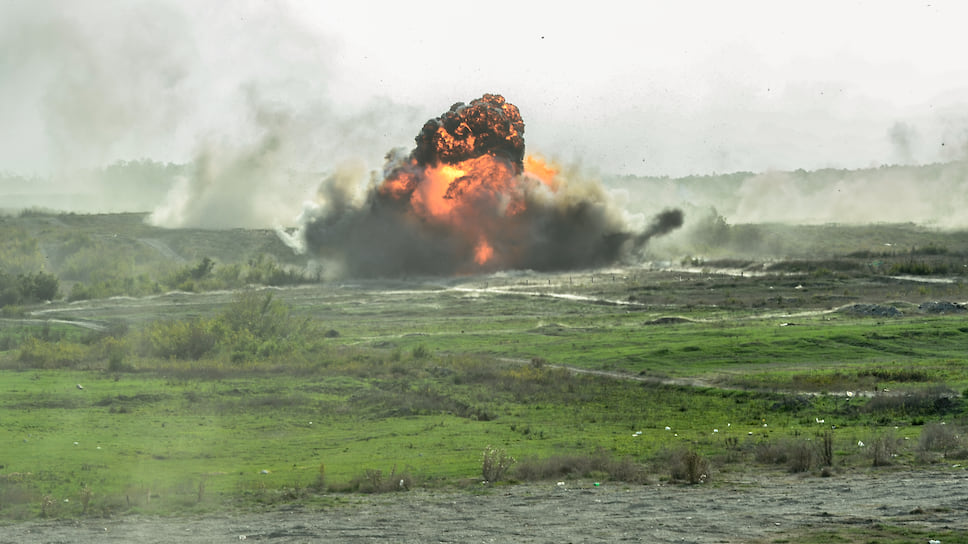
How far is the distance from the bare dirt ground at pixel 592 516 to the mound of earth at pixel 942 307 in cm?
5999

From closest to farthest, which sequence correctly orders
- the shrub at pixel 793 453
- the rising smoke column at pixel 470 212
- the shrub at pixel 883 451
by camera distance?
the shrub at pixel 883 451
the shrub at pixel 793 453
the rising smoke column at pixel 470 212

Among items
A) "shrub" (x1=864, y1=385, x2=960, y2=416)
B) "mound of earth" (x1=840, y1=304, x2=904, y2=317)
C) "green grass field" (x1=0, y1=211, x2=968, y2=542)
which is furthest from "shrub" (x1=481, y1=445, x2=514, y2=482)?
"mound of earth" (x1=840, y1=304, x2=904, y2=317)

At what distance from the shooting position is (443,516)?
89.9 ft

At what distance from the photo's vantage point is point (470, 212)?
132375 mm

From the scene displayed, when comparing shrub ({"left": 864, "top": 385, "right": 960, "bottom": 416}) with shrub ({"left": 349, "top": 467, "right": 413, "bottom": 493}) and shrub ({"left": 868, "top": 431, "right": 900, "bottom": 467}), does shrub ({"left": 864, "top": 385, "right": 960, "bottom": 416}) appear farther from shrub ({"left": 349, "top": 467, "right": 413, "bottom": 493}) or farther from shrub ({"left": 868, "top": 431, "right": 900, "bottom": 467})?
shrub ({"left": 349, "top": 467, "right": 413, "bottom": 493})

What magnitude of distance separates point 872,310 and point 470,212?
5812 centimetres

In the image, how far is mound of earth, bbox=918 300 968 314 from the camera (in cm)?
8488

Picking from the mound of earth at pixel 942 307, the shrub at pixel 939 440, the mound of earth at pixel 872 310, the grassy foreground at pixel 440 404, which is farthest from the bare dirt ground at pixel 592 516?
the mound of earth at pixel 942 307

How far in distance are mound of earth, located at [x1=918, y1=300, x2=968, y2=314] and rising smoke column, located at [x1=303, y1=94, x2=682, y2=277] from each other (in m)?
54.4

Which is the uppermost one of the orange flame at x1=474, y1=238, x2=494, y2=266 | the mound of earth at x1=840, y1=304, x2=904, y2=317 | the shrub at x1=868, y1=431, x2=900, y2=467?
the orange flame at x1=474, y1=238, x2=494, y2=266

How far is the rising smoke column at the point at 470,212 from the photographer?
132 m

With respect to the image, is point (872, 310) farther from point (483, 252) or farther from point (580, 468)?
point (580, 468)

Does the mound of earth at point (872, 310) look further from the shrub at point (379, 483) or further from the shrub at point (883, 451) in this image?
the shrub at point (379, 483)

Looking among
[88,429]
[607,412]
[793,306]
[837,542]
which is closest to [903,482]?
[837,542]
